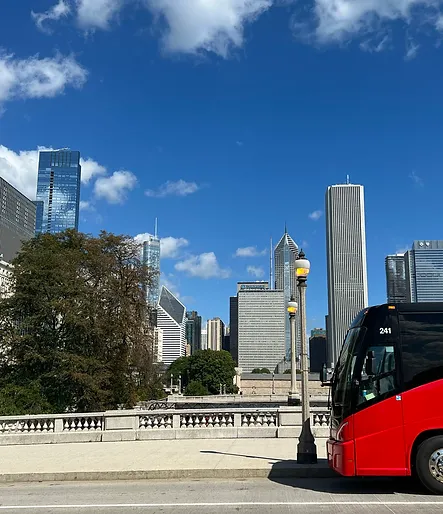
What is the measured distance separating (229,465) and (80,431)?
9.27 m

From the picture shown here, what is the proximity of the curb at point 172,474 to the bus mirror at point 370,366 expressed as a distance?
10.7 feet

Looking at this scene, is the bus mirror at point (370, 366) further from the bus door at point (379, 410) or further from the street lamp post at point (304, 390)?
the street lamp post at point (304, 390)

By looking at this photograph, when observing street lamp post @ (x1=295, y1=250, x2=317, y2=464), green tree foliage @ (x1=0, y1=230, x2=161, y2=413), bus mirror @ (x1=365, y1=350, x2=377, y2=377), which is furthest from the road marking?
green tree foliage @ (x1=0, y1=230, x2=161, y2=413)

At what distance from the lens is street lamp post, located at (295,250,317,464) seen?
13.0 m

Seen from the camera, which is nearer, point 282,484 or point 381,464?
point 381,464

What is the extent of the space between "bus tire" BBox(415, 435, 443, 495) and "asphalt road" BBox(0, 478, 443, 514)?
0.21 metres

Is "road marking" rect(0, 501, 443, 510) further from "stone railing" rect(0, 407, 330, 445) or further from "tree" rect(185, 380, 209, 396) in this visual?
"tree" rect(185, 380, 209, 396)

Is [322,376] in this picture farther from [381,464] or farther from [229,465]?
[229,465]

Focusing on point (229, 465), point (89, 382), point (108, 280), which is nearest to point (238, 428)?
point (229, 465)

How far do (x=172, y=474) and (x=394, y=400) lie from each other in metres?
5.44

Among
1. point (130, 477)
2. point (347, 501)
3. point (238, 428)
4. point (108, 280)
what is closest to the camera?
point (347, 501)

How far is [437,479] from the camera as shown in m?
9.93

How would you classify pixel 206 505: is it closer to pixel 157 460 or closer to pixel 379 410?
pixel 379 410

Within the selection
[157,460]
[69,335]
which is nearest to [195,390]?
[69,335]
